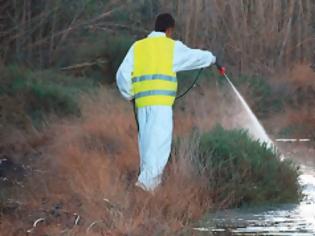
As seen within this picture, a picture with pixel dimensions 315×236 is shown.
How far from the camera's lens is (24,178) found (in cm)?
1258

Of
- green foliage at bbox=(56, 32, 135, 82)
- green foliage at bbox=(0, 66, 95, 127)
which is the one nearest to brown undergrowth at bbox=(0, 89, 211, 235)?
green foliage at bbox=(0, 66, 95, 127)

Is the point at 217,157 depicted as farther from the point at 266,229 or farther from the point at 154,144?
the point at 266,229

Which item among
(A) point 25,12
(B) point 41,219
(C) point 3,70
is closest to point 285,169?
(B) point 41,219

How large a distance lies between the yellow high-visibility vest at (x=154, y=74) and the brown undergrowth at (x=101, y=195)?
2.00 feet

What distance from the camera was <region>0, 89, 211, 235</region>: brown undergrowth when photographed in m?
8.70

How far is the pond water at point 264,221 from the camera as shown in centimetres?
938

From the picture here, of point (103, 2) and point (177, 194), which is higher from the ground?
point (103, 2)

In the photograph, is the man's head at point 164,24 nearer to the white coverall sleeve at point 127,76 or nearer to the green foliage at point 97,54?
the white coverall sleeve at point 127,76

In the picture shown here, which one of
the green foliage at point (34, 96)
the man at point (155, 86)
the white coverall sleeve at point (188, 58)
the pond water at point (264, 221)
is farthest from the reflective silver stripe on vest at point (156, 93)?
the green foliage at point (34, 96)

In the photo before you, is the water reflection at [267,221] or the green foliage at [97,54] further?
the green foliage at [97,54]

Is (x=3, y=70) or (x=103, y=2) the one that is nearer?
(x=3, y=70)

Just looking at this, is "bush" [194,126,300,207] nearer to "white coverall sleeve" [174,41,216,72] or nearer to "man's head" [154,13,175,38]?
"white coverall sleeve" [174,41,216,72]

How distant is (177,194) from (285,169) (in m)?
1.91

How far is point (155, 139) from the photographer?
34.3 ft
